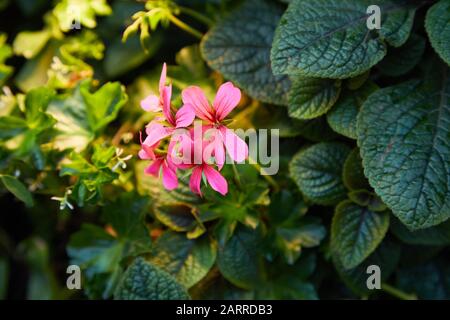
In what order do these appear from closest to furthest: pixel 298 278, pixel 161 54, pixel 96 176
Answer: pixel 96 176, pixel 298 278, pixel 161 54

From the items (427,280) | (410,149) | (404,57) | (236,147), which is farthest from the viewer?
(427,280)

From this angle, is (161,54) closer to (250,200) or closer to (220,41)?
(220,41)

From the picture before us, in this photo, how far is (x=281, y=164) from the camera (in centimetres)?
115

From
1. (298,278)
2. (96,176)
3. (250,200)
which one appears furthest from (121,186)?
(298,278)

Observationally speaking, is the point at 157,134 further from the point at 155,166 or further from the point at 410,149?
the point at 410,149

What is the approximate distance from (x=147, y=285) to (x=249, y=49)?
0.49 m

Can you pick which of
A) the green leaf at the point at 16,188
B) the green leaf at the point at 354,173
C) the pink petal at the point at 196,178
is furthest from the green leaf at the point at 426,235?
the green leaf at the point at 16,188

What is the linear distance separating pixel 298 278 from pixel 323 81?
383mm

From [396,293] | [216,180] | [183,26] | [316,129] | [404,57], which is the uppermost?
[183,26]

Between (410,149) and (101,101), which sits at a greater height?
(101,101)

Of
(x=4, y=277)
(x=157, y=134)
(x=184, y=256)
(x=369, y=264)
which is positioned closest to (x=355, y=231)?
(x=369, y=264)

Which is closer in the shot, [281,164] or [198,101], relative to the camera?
[198,101]

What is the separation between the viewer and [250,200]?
1055mm
